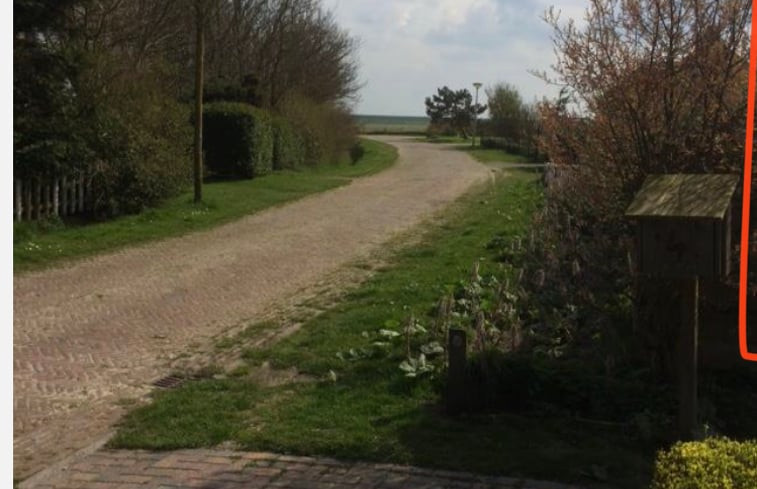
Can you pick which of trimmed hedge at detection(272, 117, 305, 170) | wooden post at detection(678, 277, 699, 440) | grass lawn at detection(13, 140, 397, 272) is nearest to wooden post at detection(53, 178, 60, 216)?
grass lawn at detection(13, 140, 397, 272)

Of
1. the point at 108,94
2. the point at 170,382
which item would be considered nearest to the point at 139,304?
the point at 170,382

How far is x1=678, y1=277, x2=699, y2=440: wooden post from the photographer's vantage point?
498 cm

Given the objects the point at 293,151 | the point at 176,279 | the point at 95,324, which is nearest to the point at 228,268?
the point at 176,279

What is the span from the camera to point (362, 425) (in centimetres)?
570

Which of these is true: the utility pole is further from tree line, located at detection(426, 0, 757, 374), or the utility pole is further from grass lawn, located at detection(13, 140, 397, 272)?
tree line, located at detection(426, 0, 757, 374)

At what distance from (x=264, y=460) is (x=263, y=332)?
377cm

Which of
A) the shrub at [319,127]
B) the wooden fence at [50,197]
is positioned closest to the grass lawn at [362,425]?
the wooden fence at [50,197]

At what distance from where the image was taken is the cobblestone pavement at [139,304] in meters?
6.46

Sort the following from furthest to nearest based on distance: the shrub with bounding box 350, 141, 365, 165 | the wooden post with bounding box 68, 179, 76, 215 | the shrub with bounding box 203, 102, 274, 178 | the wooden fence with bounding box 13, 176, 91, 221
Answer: the shrub with bounding box 350, 141, 365, 165
the shrub with bounding box 203, 102, 274, 178
the wooden post with bounding box 68, 179, 76, 215
the wooden fence with bounding box 13, 176, 91, 221

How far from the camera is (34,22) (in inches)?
581

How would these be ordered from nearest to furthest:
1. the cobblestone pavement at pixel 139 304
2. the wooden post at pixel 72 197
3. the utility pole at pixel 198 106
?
1. the cobblestone pavement at pixel 139 304
2. the wooden post at pixel 72 197
3. the utility pole at pixel 198 106

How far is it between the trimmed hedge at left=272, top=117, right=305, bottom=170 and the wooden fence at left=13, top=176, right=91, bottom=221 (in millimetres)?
14337

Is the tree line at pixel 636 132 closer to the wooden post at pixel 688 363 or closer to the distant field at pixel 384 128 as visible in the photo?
the wooden post at pixel 688 363

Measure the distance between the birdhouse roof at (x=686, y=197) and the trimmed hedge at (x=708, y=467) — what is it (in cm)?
169
